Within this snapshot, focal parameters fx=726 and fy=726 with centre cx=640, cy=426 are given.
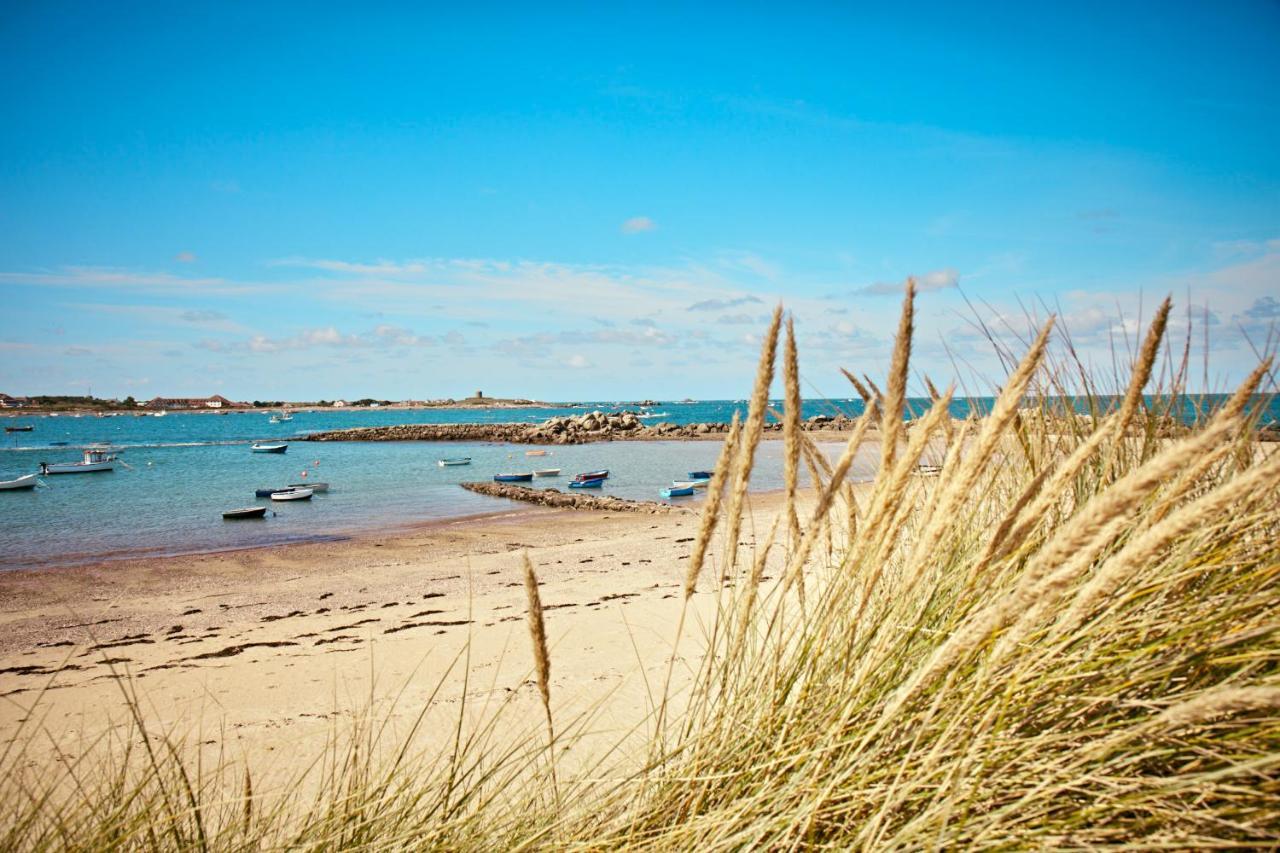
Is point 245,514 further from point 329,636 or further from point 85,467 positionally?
point 85,467

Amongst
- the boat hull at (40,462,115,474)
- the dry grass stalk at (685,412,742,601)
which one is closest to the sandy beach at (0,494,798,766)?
the dry grass stalk at (685,412,742,601)

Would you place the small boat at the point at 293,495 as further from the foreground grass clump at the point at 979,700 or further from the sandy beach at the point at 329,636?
the foreground grass clump at the point at 979,700

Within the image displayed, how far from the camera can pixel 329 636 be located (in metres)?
9.67

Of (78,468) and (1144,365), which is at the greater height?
(1144,365)

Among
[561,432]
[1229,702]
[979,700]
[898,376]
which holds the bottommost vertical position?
[561,432]

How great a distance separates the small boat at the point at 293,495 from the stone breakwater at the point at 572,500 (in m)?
6.33

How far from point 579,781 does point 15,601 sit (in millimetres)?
16133

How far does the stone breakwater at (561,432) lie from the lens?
63.1 m

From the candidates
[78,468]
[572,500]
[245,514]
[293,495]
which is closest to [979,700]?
[572,500]

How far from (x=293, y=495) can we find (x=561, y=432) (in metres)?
37.3

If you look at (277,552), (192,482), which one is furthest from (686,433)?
(277,552)

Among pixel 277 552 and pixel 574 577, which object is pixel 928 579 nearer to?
pixel 574 577

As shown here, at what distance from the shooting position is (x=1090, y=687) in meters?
1.53

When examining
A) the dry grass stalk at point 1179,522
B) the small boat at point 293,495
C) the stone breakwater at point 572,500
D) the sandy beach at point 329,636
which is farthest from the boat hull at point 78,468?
the dry grass stalk at point 1179,522
